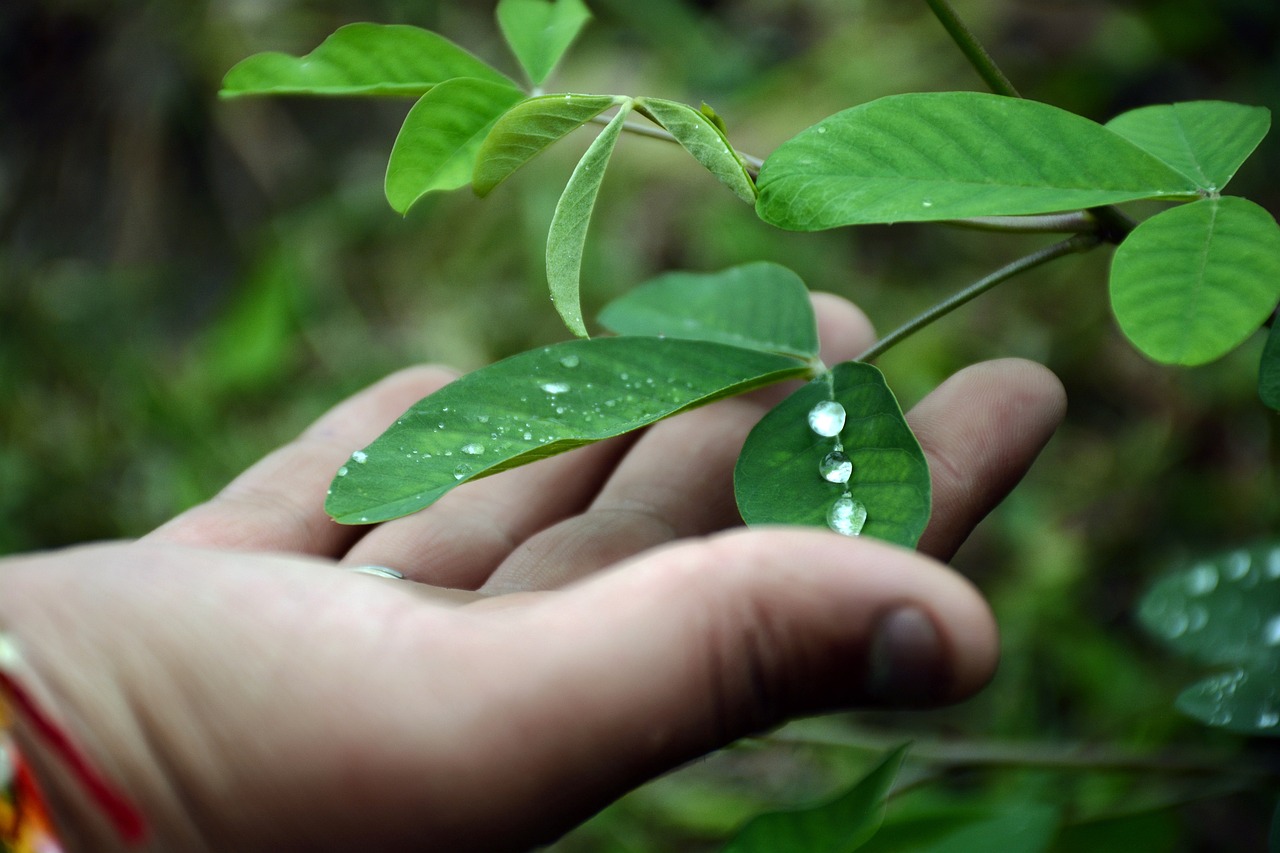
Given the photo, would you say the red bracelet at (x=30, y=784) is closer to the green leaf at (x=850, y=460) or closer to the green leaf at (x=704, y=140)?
the green leaf at (x=850, y=460)

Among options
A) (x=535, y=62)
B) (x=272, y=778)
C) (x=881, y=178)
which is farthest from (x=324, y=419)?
(x=881, y=178)

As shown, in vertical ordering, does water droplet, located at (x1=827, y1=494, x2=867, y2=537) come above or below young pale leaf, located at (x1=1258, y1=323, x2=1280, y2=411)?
above

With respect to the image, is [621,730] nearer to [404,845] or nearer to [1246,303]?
[404,845]

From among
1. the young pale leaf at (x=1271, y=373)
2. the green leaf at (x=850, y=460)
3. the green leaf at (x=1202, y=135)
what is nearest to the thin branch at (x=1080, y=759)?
the green leaf at (x=850, y=460)

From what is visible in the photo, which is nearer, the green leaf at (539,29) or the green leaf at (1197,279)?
the green leaf at (1197,279)

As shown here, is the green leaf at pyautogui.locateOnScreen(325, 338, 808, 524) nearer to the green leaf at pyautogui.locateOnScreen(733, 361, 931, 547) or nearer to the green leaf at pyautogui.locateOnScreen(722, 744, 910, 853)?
the green leaf at pyautogui.locateOnScreen(733, 361, 931, 547)

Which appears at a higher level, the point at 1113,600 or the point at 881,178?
the point at 881,178

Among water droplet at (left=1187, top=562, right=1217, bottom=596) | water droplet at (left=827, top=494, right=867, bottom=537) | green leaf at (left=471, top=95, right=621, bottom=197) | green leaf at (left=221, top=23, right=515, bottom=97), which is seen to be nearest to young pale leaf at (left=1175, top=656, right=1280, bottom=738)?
water droplet at (left=1187, top=562, right=1217, bottom=596)
